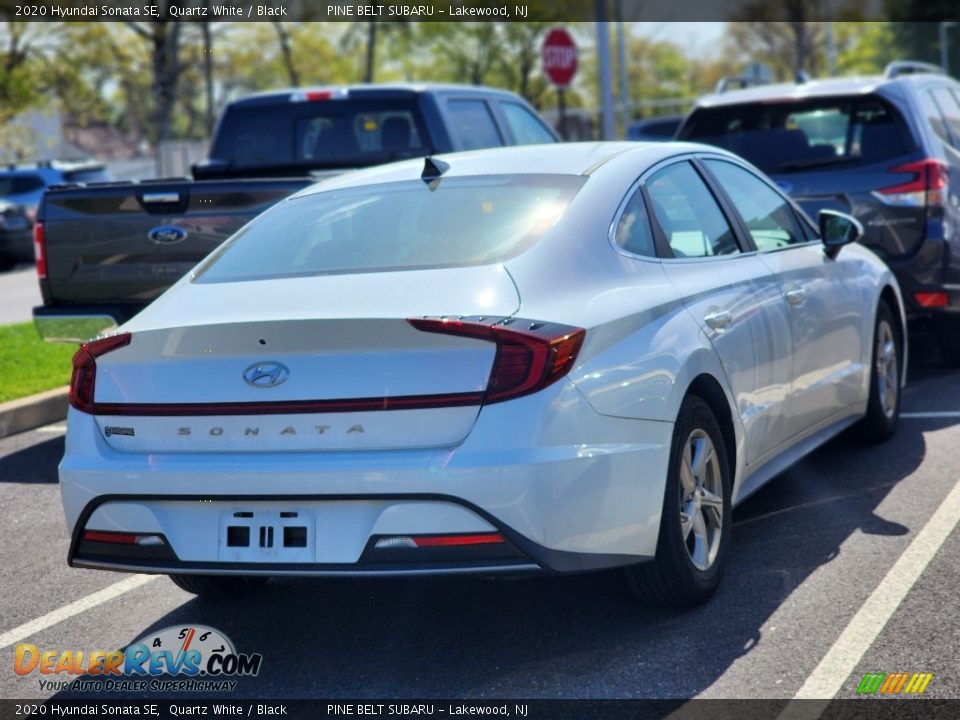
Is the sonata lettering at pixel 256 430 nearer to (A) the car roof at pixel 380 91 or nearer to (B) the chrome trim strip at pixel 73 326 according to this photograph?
(B) the chrome trim strip at pixel 73 326

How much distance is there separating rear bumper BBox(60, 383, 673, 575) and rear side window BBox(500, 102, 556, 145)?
7.34 meters

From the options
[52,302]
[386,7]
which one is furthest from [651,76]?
[52,302]

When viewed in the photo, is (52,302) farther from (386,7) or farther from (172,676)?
(386,7)

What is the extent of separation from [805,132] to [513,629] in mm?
5595

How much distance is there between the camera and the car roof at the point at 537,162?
5410 mm

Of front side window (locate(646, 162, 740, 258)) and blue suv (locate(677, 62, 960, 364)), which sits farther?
blue suv (locate(677, 62, 960, 364))

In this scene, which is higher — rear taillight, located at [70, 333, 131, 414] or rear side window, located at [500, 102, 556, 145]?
rear side window, located at [500, 102, 556, 145]

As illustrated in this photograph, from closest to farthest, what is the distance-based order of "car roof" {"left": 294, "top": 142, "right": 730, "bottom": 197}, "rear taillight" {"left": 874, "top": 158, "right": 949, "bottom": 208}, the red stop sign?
"car roof" {"left": 294, "top": 142, "right": 730, "bottom": 197}, "rear taillight" {"left": 874, "top": 158, "right": 949, "bottom": 208}, the red stop sign

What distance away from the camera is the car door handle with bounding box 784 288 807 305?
6.06 meters

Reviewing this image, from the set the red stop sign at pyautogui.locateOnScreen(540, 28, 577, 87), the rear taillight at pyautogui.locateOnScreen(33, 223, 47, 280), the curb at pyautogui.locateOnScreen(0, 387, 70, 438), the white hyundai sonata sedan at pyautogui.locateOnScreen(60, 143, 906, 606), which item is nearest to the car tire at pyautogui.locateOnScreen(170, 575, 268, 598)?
the white hyundai sonata sedan at pyautogui.locateOnScreen(60, 143, 906, 606)

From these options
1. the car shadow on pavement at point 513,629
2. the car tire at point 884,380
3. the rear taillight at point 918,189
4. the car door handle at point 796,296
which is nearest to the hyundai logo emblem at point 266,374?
the car shadow on pavement at point 513,629

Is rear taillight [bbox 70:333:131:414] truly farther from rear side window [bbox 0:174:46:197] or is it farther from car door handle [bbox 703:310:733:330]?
rear side window [bbox 0:174:46:197]

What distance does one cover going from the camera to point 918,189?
8938 millimetres

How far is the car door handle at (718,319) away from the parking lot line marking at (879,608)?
1.03 m
